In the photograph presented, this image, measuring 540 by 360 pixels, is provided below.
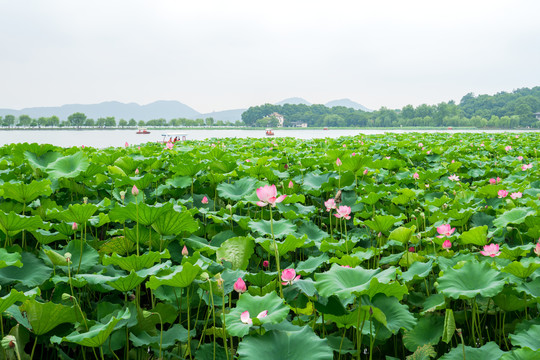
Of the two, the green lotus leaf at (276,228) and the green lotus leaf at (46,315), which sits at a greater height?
the green lotus leaf at (276,228)

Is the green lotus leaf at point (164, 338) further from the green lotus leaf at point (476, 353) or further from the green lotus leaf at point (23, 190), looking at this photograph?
the green lotus leaf at point (23, 190)

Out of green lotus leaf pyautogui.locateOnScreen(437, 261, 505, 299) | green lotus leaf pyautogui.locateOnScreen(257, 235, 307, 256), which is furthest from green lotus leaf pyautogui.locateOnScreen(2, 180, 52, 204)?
green lotus leaf pyautogui.locateOnScreen(437, 261, 505, 299)

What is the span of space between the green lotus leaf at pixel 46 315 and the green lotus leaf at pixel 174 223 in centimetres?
45

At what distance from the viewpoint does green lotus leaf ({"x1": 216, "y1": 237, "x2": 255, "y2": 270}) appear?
156 cm

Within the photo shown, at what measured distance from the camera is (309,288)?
46.0 inches

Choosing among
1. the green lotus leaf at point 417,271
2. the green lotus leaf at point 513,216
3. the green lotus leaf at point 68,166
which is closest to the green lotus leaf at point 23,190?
the green lotus leaf at point 68,166

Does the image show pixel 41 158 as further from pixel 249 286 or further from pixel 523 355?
pixel 523 355

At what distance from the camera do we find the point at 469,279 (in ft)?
4.18

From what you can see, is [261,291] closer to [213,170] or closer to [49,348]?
[49,348]

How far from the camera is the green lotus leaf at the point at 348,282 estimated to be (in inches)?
42.2

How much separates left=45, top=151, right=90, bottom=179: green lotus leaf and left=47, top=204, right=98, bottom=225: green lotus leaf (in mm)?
608

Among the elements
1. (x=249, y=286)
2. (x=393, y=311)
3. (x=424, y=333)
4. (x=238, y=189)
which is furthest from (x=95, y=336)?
(x=238, y=189)

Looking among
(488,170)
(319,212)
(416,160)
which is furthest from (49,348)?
(416,160)

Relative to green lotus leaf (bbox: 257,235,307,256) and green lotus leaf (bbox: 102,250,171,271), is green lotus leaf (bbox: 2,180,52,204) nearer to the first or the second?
green lotus leaf (bbox: 102,250,171,271)
